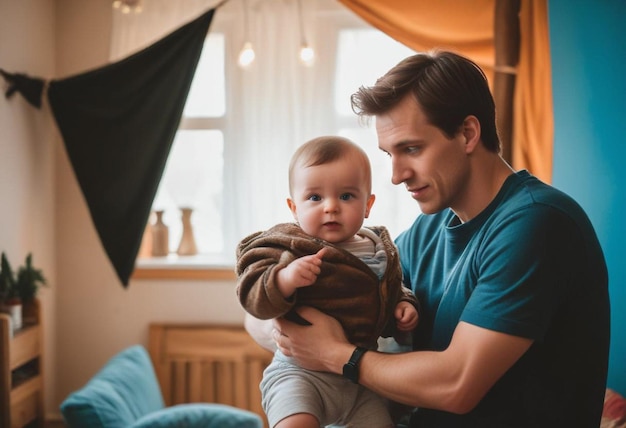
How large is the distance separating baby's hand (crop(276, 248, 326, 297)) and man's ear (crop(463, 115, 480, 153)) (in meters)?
0.40

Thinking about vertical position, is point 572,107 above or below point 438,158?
above

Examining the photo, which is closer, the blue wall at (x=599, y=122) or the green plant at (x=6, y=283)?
the blue wall at (x=599, y=122)

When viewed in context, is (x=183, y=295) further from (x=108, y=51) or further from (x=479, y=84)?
(x=479, y=84)

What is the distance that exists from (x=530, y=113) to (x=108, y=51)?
2383 millimetres

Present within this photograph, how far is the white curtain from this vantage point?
3.56 meters

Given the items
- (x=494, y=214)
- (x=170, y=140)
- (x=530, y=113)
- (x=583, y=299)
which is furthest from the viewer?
(x=170, y=140)

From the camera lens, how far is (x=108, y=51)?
3.70m

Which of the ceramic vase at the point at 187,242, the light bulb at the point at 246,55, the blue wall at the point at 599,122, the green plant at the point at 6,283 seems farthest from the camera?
the ceramic vase at the point at 187,242

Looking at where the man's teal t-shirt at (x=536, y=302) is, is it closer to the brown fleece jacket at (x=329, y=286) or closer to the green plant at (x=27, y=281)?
the brown fleece jacket at (x=329, y=286)

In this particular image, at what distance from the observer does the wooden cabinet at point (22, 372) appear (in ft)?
9.23

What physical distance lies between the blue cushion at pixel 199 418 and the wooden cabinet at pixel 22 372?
0.64m

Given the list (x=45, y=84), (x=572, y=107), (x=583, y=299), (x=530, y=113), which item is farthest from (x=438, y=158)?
(x=45, y=84)

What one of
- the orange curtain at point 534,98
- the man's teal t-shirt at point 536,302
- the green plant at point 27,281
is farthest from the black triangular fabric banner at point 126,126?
the man's teal t-shirt at point 536,302

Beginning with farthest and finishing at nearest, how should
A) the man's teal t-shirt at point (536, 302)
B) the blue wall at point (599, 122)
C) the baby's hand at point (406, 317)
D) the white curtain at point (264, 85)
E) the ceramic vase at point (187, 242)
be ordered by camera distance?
1. the ceramic vase at point (187, 242)
2. the white curtain at point (264, 85)
3. the blue wall at point (599, 122)
4. the baby's hand at point (406, 317)
5. the man's teal t-shirt at point (536, 302)
